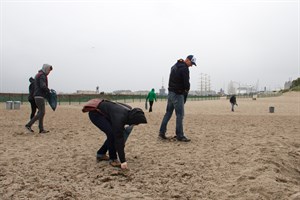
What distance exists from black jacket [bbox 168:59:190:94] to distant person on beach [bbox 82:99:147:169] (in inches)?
88.9

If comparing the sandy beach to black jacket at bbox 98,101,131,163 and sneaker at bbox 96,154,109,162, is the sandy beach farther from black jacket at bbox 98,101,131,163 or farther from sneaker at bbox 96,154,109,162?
black jacket at bbox 98,101,131,163

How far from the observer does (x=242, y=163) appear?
474 centimetres

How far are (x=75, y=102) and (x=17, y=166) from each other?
33024 millimetres

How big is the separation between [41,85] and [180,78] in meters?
3.27

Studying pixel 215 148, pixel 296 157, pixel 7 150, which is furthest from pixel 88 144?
pixel 296 157

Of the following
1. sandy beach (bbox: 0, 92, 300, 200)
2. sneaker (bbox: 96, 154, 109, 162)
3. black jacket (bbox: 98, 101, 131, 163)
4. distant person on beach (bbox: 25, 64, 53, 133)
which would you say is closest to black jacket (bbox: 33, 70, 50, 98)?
distant person on beach (bbox: 25, 64, 53, 133)

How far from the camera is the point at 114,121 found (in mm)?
4242

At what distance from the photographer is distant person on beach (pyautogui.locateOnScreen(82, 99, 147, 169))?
421cm

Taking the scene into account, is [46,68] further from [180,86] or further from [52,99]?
[180,86]

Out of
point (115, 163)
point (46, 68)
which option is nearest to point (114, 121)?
point (115, 163)

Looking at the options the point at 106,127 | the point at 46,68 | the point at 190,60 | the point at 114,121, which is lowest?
the point at 106,127

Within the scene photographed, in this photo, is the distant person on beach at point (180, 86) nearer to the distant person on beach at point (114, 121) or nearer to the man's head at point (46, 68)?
the distant person on beach at point (114, 121)

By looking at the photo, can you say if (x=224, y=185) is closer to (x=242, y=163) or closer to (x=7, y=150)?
(x=242, y=163)

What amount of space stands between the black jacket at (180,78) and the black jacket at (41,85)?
2969mm
